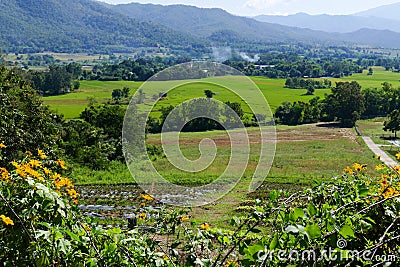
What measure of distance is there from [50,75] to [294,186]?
48.3 meters

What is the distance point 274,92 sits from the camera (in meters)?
58.8

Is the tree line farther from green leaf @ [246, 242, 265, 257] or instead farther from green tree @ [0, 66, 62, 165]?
green leaf @ [246, 242, 265, 257]

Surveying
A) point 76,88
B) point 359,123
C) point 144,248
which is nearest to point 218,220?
point 144,248

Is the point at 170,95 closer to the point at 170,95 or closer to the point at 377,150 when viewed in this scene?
the point at 170,95

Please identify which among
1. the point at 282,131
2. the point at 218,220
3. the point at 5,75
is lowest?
the point at 282,131

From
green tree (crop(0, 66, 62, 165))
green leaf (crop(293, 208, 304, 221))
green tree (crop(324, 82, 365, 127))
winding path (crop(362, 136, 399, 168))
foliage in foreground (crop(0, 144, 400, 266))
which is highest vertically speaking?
green leaf (crop(293, 208, 304, 221))

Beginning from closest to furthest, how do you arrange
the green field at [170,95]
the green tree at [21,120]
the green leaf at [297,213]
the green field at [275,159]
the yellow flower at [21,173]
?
1. the green leaf at [297,213]
2. the yellow flower at [21,173]
3. the green tree at [21,120]
4. the green field at [275,159]
5. the green field at [170,95]

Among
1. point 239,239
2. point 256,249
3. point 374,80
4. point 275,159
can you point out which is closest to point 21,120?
point 239,239

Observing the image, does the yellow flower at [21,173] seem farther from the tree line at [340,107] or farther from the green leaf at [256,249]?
the tree line at [340,107]

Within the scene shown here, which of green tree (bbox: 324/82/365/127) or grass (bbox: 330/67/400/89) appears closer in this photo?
green tree (bbox: 324/82/365/127)

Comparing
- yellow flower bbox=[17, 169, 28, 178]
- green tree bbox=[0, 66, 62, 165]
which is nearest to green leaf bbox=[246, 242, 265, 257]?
yellow flower bbox=[17, 169, 28, 178]

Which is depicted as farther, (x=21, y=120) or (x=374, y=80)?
(x=374, y=80)

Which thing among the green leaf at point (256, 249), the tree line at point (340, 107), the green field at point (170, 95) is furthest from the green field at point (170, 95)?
the green leaf at point (256, 249)

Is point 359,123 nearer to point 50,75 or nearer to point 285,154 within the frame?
point 285,154
